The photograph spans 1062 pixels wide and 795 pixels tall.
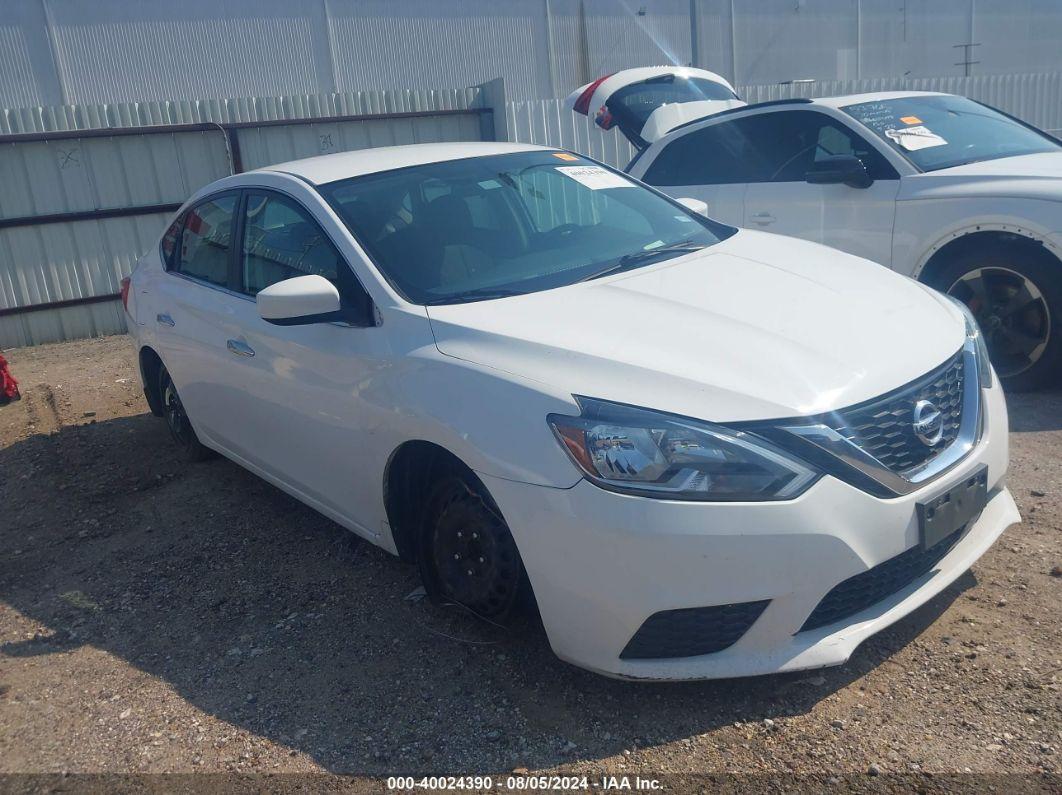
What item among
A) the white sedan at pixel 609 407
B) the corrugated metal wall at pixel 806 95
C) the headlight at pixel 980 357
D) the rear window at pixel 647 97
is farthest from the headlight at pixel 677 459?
the corrugated metal wall at pixel 806 95

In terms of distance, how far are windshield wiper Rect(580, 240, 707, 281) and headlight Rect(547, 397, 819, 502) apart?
110 centimetres

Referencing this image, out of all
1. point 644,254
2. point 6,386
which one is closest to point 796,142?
point 644,254

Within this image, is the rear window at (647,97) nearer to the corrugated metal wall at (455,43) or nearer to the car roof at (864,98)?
the car roof at (864,98)

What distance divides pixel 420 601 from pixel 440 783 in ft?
3.68

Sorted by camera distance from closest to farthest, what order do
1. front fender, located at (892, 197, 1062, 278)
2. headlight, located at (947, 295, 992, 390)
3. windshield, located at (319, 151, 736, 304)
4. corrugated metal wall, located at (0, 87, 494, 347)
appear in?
headlight, located at (947, 295, 992, 390) → windshield, located at (319, 151, 736, 304) → front fender, located at (892, 197, 1062, 278) → corrugated metal wall, located at (0, 87, 494, 347)

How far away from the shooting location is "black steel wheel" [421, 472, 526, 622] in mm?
3145

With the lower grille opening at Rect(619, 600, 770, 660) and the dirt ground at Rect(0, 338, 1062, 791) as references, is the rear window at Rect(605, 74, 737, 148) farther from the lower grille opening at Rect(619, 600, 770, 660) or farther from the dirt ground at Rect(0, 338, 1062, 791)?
the lower grille opening at Rect(619, 600, 770, 660)

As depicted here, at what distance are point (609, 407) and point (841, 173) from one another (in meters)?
4.01

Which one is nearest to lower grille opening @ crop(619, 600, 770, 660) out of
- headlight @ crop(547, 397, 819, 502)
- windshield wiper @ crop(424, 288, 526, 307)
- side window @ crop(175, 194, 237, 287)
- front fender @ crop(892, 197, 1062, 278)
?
headlight @ crop(547, 397, 819, 502)

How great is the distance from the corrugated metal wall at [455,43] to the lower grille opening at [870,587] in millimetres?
18458

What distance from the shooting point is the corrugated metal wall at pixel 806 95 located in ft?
39.9

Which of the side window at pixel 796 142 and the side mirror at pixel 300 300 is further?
the side window at pixel 796 142

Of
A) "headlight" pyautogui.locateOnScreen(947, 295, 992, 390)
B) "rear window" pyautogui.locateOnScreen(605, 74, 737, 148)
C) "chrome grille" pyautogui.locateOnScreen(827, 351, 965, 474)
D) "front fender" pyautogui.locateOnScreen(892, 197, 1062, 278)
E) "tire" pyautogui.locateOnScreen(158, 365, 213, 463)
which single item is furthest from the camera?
"rear window" pyautogui.locateOnScreen(605, 74, 737, 148)

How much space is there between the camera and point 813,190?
6.46 metres
